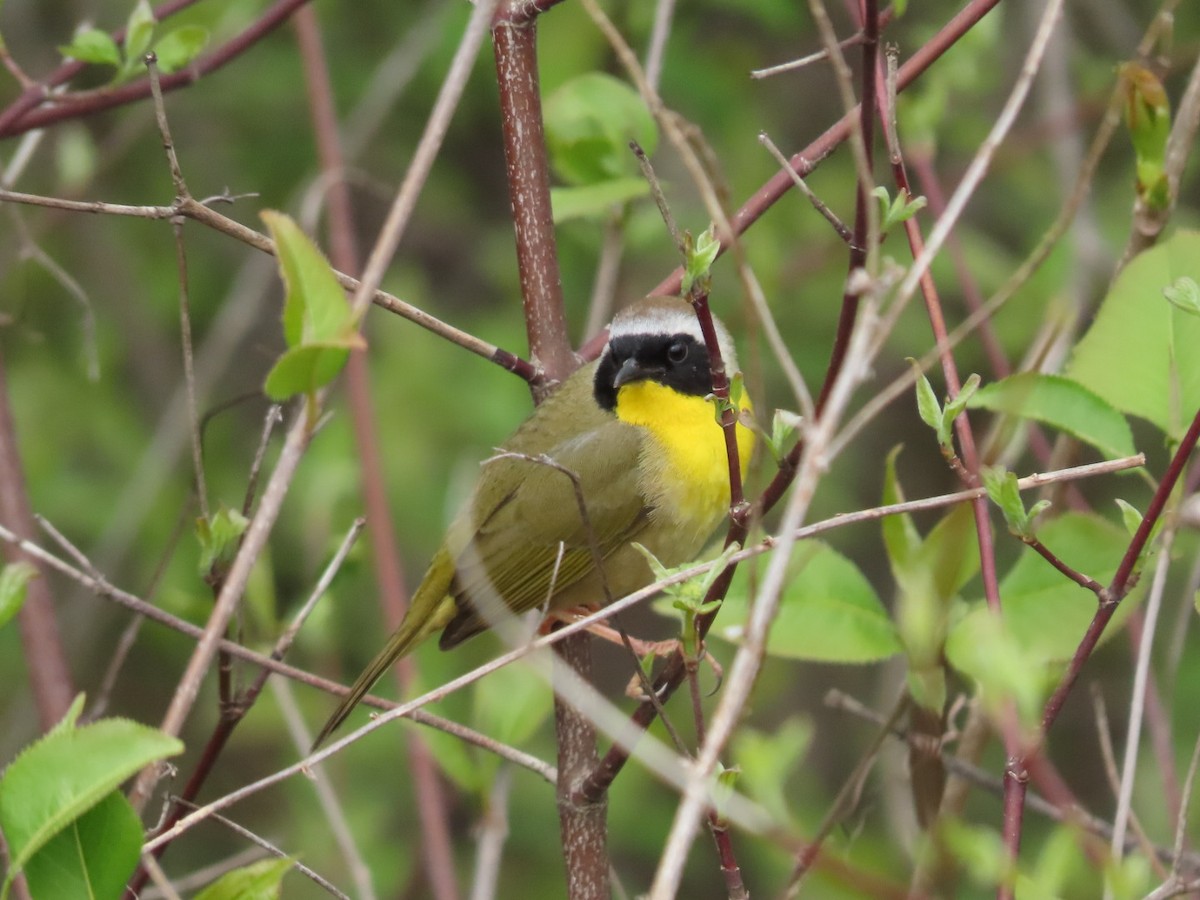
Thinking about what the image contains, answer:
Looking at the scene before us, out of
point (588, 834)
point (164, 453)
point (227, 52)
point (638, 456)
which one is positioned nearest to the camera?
point (588, 834)

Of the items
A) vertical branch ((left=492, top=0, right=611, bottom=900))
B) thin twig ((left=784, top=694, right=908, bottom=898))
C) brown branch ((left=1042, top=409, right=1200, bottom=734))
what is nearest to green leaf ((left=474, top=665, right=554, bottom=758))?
vertical branch ((left=492, top=0, right=611, bottom=900))

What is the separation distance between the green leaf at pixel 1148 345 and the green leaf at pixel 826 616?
1.43ft

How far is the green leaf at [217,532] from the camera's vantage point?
2.09 meters

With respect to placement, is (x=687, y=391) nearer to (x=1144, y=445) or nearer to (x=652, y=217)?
(x=652, y=217)

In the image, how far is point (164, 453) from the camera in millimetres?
4418

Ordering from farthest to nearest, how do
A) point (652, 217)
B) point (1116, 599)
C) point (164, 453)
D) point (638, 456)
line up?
point (164, 453) < point (652, 217) < point (638, 456) < point (1116, 599)

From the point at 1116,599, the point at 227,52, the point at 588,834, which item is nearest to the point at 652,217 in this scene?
the point at 227,52

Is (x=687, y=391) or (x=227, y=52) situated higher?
(x=227, y=52)

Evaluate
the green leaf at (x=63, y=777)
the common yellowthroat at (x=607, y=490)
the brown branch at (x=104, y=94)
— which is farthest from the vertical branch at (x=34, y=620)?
the common yellowthroat at (x=607, y=490)

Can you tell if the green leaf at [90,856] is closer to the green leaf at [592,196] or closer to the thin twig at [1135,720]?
the thin twig at [1135,720]

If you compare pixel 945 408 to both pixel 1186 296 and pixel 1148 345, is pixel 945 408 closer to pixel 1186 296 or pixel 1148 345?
pixel 1186 296

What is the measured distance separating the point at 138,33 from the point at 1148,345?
165 centimetres

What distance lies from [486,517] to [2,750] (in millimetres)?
2050

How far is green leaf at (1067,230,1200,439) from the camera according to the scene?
6.53 feet
